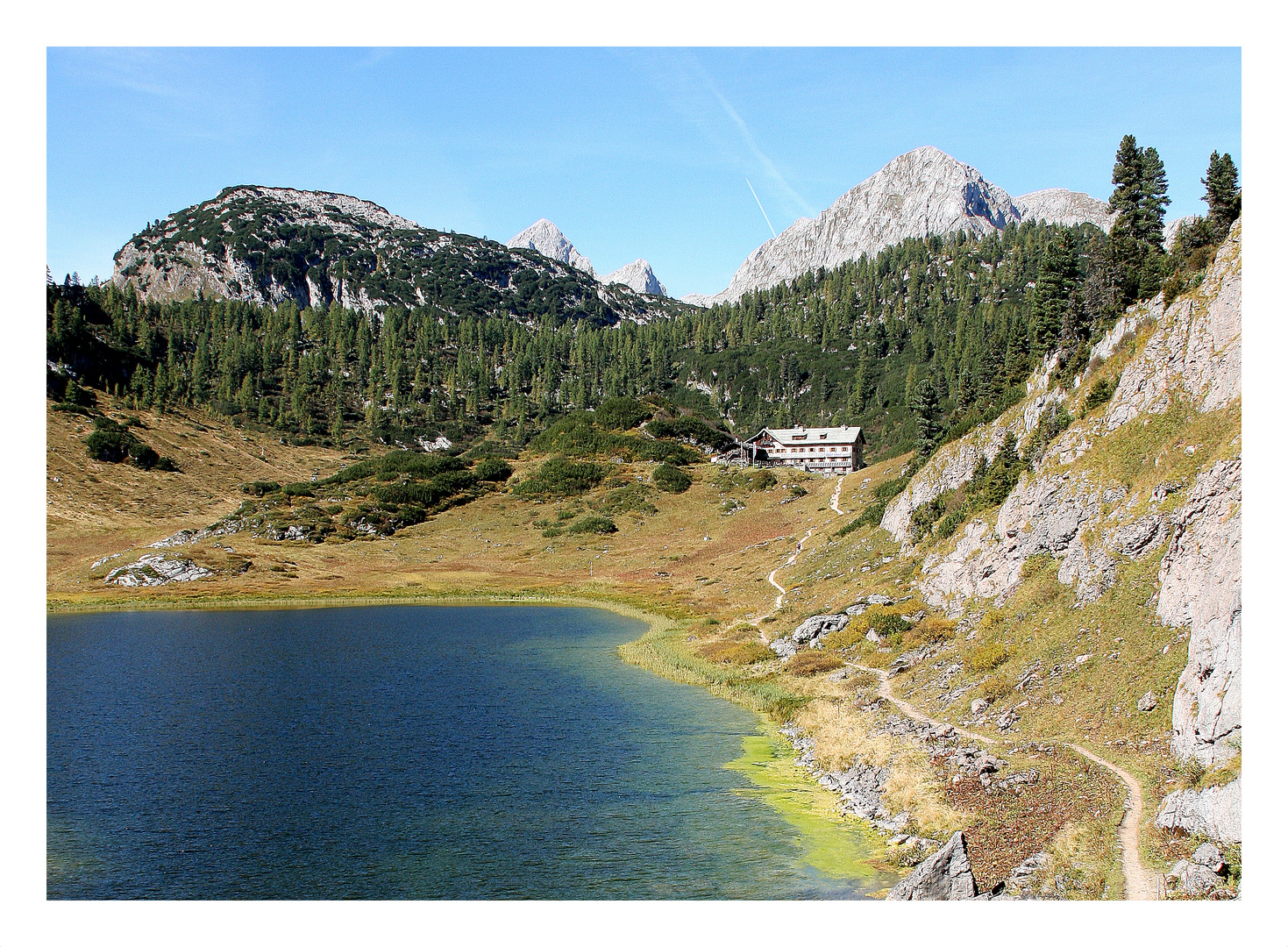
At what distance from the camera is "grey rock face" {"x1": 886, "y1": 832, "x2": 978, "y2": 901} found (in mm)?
25094

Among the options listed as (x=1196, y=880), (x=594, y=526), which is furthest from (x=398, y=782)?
(x=594, y=526)

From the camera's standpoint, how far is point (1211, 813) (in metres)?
24.0

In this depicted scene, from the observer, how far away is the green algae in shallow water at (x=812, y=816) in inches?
1141

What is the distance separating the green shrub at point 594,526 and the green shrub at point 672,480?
19.4 m

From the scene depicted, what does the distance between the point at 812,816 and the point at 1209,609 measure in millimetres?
16893

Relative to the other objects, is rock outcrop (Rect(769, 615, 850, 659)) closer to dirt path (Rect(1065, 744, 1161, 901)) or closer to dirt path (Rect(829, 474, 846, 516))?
dirt path (Rect(1065, 744, 1161, 901))

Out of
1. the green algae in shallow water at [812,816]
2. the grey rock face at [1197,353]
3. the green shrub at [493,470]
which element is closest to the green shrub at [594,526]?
the green shrub at [493,470]

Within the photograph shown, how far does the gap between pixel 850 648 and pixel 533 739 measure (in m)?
23.3

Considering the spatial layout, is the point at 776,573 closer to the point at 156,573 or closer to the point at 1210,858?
the point at 1210,858

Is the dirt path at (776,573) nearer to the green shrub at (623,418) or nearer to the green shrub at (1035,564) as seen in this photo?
the green shrub at (1035,564)

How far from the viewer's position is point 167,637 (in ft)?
247

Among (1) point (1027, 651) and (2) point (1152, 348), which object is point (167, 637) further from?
(2) point (1152, 348)
